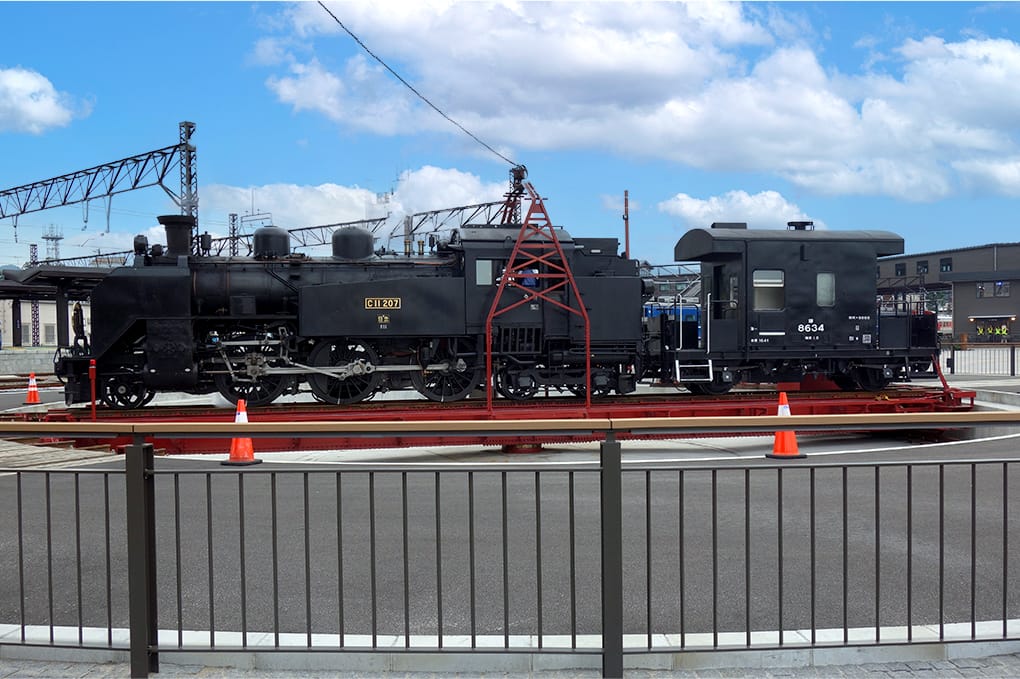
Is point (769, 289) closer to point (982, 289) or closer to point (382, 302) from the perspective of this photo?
point (382, 302)

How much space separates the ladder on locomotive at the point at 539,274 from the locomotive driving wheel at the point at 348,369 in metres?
2.28

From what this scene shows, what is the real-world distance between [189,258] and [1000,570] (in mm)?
13759

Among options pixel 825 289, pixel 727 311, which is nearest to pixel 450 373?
pixel 727 311

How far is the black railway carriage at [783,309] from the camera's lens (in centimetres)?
1580

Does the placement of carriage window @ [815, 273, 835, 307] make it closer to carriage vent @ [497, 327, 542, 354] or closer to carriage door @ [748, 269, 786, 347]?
carriage door @ [748, 269, 786, 347]

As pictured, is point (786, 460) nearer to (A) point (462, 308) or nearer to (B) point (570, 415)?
(B) point (570, 415)

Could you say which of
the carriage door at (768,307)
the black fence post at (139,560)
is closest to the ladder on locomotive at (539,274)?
the carriage door at (768,307)

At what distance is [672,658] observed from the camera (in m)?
4.30

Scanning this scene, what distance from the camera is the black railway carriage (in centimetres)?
1580

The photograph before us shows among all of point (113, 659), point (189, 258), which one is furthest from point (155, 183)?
point (113, 659)

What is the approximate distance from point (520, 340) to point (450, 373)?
1.49 m

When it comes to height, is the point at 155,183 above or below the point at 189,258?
above

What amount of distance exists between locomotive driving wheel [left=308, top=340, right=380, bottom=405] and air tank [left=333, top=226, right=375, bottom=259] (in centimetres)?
182

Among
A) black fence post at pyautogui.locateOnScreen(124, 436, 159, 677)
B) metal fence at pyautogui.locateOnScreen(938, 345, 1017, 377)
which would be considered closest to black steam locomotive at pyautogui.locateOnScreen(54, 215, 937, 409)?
black fence post at pyautogui.locateOnScreen(124, 436, 159, 677)
